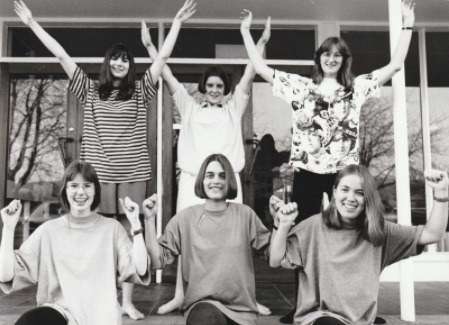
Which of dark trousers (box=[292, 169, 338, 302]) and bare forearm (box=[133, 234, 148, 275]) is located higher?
dark trousers (box=[292, 169, 338, 302])

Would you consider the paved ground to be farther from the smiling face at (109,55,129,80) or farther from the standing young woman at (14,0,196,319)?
the smiling face at (109,55,129,80)

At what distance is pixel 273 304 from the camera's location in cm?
372

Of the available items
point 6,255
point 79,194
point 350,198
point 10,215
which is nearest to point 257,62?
point 350,198

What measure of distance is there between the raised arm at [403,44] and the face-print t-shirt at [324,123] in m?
0.08

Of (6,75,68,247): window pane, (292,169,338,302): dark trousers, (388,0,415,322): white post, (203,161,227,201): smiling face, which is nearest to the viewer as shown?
(203,161,227,201): smiling face

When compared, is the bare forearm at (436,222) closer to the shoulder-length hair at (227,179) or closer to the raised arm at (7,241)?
the shoulder-length hair at (227,179)

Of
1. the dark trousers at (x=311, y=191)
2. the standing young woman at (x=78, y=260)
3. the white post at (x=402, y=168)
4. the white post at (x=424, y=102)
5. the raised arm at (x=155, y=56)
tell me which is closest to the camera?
the standing young woman at (x=78, y=260)

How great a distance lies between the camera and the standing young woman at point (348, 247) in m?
2.38

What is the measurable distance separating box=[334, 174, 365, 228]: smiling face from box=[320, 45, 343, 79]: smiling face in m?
0.94

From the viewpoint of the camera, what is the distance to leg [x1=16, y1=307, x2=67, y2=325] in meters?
2.25

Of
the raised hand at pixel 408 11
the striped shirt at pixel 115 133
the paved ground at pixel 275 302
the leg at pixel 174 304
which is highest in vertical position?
the raised hand at pixel 408 11

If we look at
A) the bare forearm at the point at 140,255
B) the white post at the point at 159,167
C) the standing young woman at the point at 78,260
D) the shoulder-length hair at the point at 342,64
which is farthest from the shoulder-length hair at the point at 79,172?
the white post at the point at 159,167

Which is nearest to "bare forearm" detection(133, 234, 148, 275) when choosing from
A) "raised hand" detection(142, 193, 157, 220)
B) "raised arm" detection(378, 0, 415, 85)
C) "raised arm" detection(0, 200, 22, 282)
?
"raised hand" detection(142, 193, 157, 220)

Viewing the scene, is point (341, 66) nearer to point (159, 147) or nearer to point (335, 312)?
point (335, 312)
